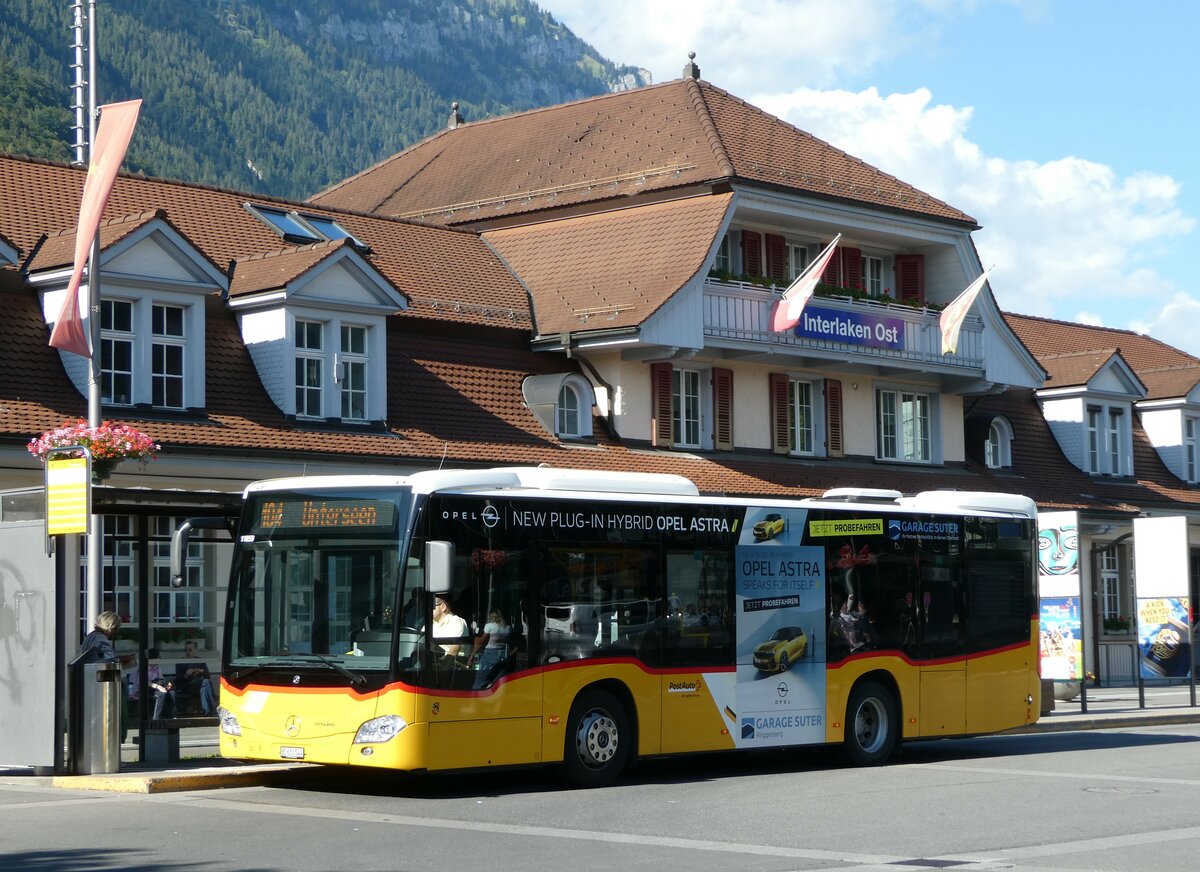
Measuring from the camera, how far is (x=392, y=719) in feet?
54.2

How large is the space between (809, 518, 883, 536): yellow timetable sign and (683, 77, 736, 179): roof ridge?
13905mm

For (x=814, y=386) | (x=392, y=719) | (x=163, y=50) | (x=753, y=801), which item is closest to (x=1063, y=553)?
(x=814, y=386)

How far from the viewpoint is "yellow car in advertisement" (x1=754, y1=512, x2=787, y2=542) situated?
66.1ft

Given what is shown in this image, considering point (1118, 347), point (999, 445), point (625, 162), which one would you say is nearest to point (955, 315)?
point (999, 445)

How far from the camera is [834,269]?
37906 mm

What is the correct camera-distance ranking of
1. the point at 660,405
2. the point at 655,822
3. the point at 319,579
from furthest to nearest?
the point at 660,405 → the point at 319,579 → the point at 655,822

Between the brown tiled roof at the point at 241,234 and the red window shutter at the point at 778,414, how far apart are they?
5439mm

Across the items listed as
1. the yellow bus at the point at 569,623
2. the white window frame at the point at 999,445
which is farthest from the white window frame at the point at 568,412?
the white window frame at the point at 999,445

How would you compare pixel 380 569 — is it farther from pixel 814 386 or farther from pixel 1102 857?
pixel 814 386

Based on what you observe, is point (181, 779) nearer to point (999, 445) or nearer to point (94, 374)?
point (94, 374)

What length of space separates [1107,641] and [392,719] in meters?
30.1

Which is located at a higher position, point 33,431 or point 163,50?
point 163,50

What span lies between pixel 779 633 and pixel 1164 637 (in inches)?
553

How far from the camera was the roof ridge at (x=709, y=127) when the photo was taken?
3481 centimetres
